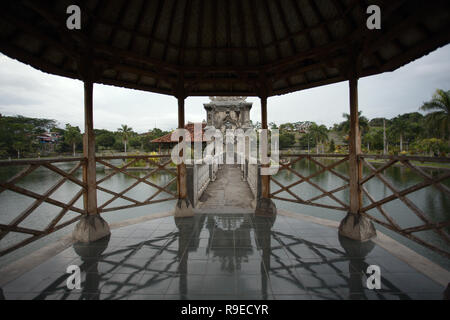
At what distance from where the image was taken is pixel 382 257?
316 centimetres

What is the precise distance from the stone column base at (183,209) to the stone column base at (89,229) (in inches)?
63.0

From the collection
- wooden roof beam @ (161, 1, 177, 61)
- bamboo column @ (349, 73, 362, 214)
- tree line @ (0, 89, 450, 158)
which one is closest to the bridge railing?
bamboo column @ (349, 73, 362, 214)

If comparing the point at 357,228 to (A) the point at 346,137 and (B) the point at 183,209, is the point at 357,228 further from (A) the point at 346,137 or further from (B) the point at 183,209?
(A) the point at 346,137

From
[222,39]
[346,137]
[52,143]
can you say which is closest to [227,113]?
[222,39]

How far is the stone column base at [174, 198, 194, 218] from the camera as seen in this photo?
5133 millimetres

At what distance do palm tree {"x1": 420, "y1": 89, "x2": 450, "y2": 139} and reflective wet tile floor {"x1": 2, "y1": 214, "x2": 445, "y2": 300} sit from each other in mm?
26201

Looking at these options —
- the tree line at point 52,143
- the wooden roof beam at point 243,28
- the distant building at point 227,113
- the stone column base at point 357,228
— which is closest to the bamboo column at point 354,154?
the stone column base at point 357,228

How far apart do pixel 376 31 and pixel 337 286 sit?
12.6 ft

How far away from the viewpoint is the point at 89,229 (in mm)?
Result: 3832

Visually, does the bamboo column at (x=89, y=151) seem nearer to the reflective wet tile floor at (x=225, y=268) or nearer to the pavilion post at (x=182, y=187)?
the reflective wet tile floor at (x=225, y=268)

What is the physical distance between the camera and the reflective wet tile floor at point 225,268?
2418mm

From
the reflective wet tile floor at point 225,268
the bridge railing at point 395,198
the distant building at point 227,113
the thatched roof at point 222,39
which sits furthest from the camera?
the distant building at point 227,113
